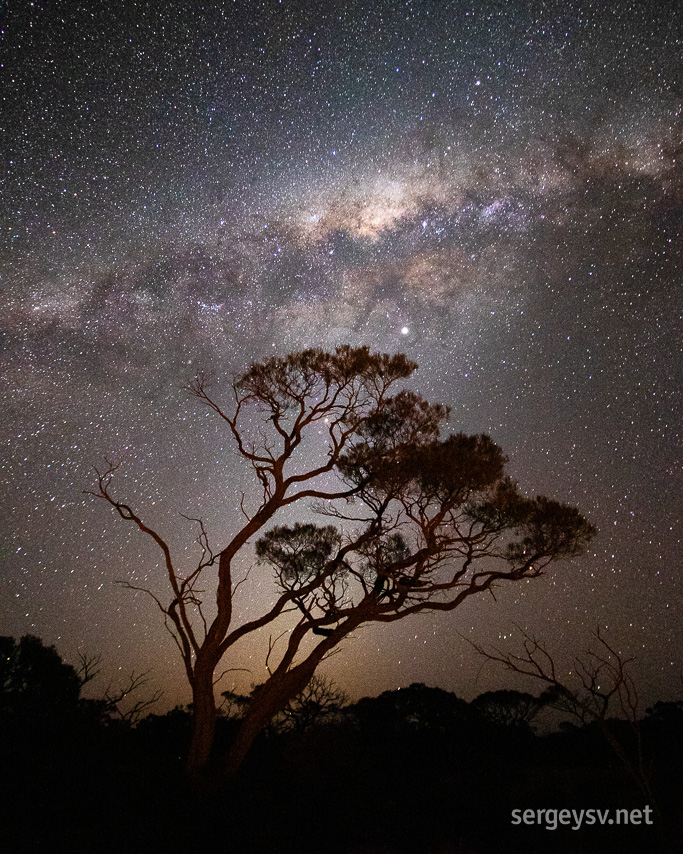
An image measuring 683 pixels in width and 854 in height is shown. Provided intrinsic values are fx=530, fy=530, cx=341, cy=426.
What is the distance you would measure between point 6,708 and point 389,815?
6.36 meters

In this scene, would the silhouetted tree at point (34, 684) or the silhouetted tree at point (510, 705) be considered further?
the silhouetted tree at point (510, 705)

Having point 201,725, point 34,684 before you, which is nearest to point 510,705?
point 201,725

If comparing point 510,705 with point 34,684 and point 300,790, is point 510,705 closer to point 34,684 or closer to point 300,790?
point 300,790

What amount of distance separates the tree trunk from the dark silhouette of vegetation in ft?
0.95

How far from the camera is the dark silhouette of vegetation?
6.50 meters

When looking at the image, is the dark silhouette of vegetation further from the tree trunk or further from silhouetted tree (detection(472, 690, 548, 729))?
silhouetted tree (detection(472, 690, 548, 729))

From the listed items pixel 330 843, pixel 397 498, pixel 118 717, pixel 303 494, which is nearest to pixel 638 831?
pixel 330 843

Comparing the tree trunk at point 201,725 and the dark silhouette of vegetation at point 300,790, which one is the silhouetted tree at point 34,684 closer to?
the dark silhouette of vegetation at point 300,790

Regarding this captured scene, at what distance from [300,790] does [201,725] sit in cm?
197

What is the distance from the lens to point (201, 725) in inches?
331

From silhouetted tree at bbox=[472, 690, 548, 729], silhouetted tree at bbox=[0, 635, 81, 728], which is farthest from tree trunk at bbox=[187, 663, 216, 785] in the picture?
silhouetted tree at bbox=[472, 690, 548, 729]

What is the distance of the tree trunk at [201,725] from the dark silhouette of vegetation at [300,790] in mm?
290

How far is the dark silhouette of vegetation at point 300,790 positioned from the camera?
6.50 metres

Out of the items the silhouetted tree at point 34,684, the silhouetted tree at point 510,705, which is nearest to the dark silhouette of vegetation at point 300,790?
the silhouetted tree at point 34,684
